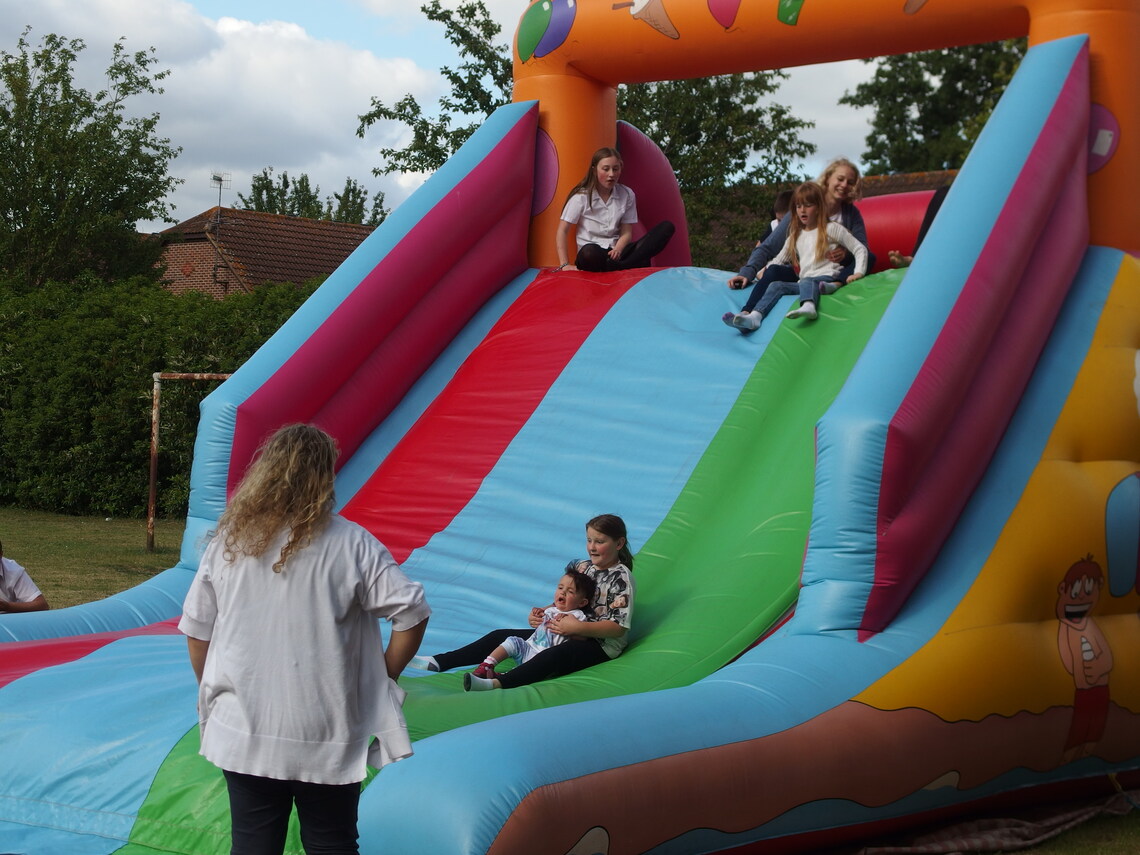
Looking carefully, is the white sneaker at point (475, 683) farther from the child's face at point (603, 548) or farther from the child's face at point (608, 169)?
the child's face at point (608, 169)

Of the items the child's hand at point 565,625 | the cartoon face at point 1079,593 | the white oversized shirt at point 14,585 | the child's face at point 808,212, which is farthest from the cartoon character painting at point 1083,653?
the white oversized shirt at point 14,585

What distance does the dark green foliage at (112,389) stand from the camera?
1111 centimetres

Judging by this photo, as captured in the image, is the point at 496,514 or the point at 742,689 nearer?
the point at 742,689

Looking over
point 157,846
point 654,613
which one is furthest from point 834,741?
point 157,846

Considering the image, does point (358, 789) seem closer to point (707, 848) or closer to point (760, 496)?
point (707, 848)

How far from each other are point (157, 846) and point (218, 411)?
2237 mm

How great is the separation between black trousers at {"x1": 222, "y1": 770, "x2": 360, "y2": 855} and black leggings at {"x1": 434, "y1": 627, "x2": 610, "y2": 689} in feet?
4.54

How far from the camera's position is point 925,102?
82.0 ft

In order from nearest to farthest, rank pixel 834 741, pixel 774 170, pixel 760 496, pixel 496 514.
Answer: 1. pixel 834 741
2. pixel 760 496
3. pixel 496 514
4. pixel 774 170

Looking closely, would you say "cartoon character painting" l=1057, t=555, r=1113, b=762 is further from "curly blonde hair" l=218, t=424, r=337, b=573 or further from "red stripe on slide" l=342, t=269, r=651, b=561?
"curly blonde hair" l=218, t=424, r=337, b=573

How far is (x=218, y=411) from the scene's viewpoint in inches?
199

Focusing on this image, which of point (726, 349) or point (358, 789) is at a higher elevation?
point (726, 349)

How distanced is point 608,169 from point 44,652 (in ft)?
10.9

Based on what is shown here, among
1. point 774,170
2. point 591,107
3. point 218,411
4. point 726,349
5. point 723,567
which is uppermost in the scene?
point 774,170
